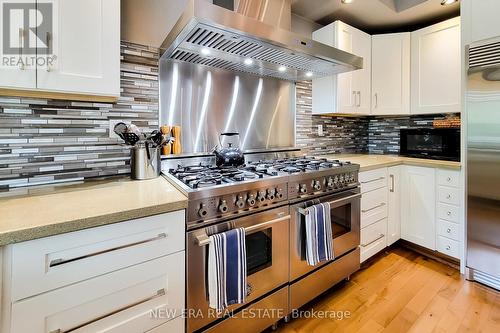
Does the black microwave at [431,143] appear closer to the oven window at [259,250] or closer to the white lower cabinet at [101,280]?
the oven window at [259,250]

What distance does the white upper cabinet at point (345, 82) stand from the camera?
2.40 metres

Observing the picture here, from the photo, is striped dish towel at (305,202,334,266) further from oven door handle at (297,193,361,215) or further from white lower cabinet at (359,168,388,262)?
white lower cabinet at (359,168,388,262)

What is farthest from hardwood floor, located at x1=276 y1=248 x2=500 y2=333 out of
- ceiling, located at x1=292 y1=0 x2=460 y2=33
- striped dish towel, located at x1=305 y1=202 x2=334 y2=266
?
ceiling, located at x1=292 y1=0 x2=460 y2=33

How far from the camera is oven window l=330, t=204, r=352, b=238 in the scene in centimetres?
185

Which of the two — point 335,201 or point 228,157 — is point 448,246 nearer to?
point 335,201

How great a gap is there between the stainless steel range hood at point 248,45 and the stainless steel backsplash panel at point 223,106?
87mm

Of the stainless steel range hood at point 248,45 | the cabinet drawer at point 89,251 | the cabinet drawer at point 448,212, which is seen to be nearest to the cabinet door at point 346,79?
the stainless steel range hood at point 248,45

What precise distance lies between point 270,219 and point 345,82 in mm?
1763

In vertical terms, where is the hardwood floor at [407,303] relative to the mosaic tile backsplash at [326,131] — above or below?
below

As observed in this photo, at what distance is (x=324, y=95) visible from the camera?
2539 millimetres

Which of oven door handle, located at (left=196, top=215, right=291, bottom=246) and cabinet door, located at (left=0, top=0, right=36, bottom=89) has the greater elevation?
cabinet door, located at (left=0, top=0, right=36, bottom=89)

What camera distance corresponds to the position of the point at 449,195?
7.13 ft

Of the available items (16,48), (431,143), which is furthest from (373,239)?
Result: (16,48)

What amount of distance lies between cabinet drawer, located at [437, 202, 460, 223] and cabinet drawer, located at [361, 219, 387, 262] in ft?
1.50
